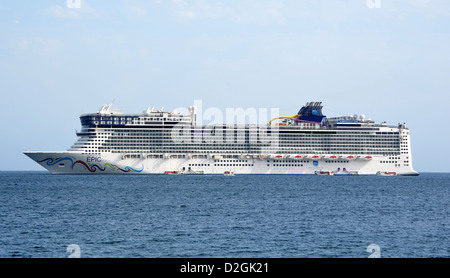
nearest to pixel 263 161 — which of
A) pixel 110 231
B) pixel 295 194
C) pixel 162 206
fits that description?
pixel 295 194

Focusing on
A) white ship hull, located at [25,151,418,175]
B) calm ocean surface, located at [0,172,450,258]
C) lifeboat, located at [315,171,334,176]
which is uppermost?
white ship hull, located at [25,151,418,175]

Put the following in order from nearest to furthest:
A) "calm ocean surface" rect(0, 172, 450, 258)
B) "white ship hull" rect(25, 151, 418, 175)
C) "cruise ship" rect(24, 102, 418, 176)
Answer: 1. "calm ocean surface" rect(0, 172, 450, 258)
2. "white ship hull" rect(25, 151, 418, 175)
3. "cruise ship" rect(24, 102, 418, 176)

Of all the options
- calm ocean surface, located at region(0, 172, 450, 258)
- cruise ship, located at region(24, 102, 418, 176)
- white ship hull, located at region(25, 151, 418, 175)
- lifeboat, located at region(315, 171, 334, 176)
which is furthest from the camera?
lifeboat, located at region(315, 171, 334, 176)

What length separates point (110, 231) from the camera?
27406 millimetres

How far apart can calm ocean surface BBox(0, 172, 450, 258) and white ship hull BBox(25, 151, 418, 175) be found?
1464 inches

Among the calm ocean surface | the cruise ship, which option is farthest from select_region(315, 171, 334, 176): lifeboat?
the calm ocean surface

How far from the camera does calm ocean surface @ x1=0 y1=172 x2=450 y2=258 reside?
75.6 ft

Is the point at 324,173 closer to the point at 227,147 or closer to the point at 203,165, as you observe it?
the point at 227,147

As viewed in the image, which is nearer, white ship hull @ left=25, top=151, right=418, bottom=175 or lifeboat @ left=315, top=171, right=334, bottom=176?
white ship hull @ left=25, top=151, right=418, bottom=175

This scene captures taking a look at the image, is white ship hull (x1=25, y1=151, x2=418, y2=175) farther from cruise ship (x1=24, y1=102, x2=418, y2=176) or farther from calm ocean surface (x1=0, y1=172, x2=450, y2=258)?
calm ocean surface (x1=0, y1=172, x2=450, y2=258)

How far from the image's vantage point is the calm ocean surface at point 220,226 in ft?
75.6

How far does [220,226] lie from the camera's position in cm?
2922

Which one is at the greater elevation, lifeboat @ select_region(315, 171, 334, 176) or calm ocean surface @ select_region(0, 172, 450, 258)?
lifeboat @ select_region(315, 171, 334, 176)
